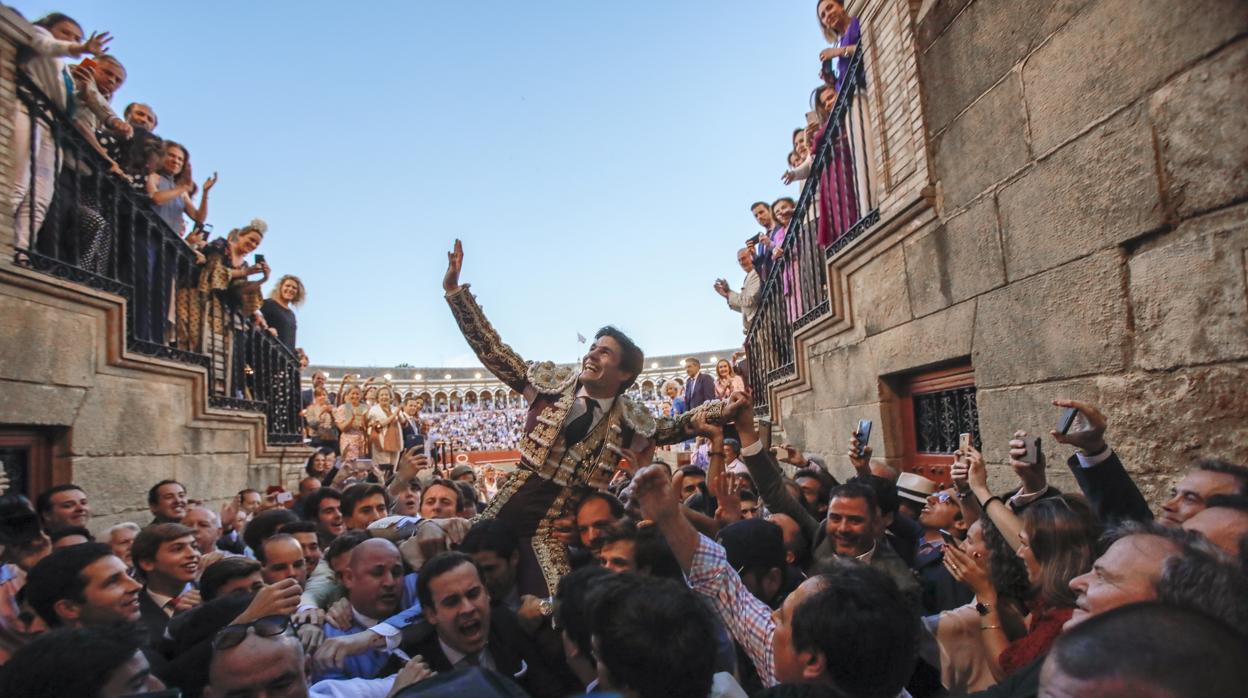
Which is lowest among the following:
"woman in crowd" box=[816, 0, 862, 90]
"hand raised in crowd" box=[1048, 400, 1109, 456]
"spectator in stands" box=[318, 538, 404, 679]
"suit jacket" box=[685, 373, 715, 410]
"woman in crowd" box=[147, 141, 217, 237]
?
"spectator in stands" box=[318, 538, 404, 679]

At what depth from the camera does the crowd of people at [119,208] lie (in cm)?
601

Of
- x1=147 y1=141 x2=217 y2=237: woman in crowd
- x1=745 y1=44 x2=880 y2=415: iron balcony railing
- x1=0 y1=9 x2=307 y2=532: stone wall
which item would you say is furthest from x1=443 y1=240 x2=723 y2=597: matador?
x1=147 y1=141 x2=217 y2=237: woman in crowd

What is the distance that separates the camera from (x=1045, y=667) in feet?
3.56

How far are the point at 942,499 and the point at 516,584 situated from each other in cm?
240

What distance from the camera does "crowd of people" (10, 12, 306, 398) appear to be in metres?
6.01

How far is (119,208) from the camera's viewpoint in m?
7.15

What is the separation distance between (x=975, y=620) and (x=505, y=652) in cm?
173

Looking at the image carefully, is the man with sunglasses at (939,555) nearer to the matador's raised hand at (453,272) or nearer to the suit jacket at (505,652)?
the suit jacket at (505,652)

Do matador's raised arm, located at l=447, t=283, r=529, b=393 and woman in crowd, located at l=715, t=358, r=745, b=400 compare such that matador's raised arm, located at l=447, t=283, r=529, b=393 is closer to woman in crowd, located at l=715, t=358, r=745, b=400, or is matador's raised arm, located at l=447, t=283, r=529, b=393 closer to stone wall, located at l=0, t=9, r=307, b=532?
stone wall, located at l=0, t=9, r=307, b=532

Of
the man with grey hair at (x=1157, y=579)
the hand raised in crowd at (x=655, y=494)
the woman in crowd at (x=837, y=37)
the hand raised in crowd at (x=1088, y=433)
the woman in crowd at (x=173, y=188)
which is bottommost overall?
the man with grey hair at (x=1157, y=579)

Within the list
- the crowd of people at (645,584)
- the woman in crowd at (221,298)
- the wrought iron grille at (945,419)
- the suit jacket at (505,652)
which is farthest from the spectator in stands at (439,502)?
the woman in crowd at (221,298)

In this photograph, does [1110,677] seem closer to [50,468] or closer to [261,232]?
[50,468]

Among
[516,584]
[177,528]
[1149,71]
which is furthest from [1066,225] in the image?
[177,528]

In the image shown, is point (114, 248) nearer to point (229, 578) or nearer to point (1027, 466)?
point (229, 578)
